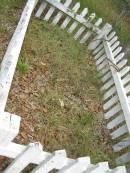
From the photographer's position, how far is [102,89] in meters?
6.16

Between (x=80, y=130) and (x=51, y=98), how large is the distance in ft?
2.03

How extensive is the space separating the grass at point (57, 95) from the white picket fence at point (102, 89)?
209mm

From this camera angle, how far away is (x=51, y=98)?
528 cm

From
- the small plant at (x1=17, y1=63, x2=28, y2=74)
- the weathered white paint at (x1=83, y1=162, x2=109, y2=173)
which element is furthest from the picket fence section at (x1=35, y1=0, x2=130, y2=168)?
the weathered white paint at (x1=83, y1=162, x2=109, y2=173)

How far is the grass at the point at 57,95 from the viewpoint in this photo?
4.72 m

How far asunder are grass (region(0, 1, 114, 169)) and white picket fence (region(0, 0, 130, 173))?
21 cm

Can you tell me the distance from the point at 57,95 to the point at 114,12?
4.10 meters

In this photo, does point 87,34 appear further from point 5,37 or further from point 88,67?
point 5,37

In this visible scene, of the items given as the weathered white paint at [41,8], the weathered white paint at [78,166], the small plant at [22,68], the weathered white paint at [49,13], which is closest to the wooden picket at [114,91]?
the weathered white paint at [49,13]

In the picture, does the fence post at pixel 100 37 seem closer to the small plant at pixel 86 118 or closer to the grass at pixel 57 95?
the grass at pixel 57 95

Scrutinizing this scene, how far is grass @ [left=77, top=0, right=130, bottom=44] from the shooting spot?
8.13 meters

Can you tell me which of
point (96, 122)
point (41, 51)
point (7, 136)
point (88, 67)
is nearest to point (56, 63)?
point (41, 51)

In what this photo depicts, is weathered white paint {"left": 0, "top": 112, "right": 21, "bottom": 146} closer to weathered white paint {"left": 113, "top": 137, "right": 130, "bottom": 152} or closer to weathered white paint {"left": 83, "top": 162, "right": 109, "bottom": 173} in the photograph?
weathered white paint {"left": 83, "top": 162, "right": 109, "bottom": 173}

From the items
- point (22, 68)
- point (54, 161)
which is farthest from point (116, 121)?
point (54, 161)
